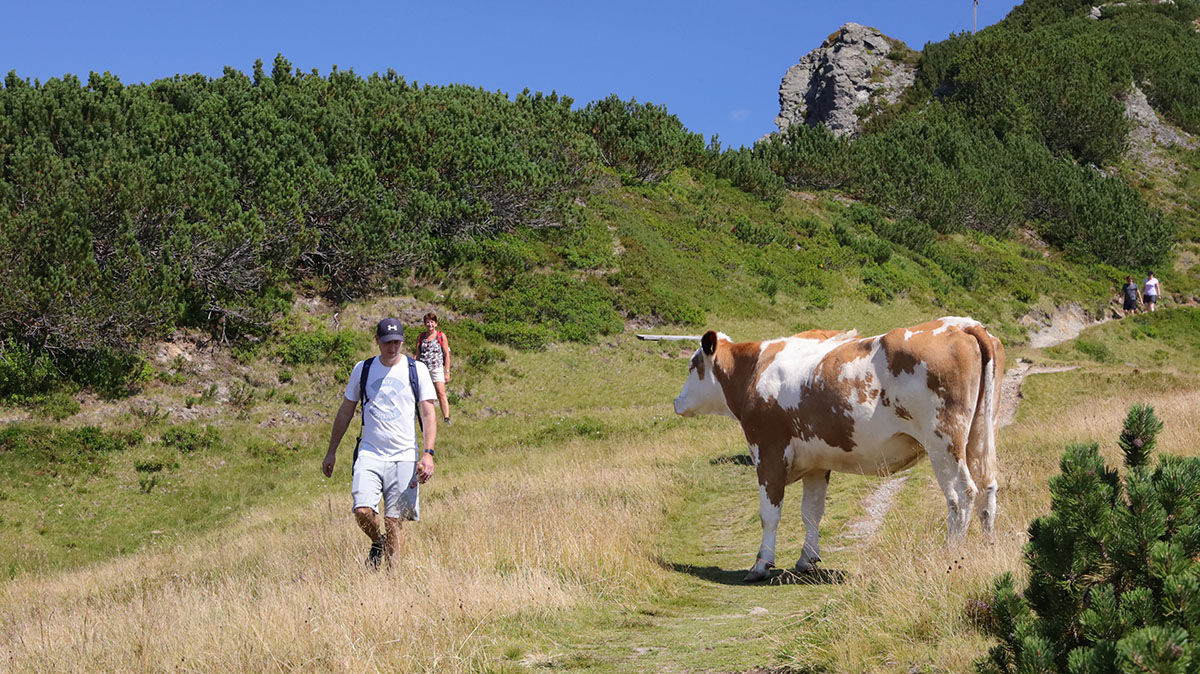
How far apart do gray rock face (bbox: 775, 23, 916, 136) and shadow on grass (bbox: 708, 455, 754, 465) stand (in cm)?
5641

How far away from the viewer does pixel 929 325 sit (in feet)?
27.0

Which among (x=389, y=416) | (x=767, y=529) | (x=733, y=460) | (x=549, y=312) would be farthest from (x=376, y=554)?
(x=549, y=312)

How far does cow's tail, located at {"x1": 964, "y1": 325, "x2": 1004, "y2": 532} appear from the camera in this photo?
8.01 metres

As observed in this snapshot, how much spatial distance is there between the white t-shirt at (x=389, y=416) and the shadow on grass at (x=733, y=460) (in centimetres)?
796

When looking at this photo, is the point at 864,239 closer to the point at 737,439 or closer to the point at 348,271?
the point at 348,271

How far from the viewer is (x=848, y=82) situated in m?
74.8

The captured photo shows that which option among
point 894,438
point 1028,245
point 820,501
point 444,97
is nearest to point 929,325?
point 894,438

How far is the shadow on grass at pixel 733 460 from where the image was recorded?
15.3 m

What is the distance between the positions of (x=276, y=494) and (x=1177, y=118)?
65381 mm

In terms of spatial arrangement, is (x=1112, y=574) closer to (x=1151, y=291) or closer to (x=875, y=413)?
(x=875, y=413)

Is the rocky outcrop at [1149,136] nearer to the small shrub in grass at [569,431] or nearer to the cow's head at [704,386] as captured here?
the small shrub in grass at [569,431]

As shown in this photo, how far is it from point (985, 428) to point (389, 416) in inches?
199

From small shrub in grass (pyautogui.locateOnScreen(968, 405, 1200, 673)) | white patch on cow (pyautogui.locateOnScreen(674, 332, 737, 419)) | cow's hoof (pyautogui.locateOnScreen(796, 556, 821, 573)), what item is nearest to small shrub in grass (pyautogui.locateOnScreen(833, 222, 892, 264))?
white patch on cow (pyautogui.locateOnScreen(674, 332, 737, 419))

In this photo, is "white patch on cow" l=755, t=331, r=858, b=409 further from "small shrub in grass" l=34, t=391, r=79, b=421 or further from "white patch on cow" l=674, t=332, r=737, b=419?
"small shrub in grass" l=34, t=391, r=79, b=421
